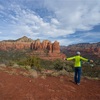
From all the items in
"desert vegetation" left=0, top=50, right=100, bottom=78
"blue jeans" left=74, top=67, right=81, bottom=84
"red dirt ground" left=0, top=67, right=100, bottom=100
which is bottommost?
"desert vegetation" left=0, top=50, right=100, bottom=78

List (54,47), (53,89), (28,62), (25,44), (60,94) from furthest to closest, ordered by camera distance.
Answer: (25,44), (54,47), (28,62), (53,89), (60,94)

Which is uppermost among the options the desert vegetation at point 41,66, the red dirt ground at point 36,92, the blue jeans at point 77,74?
the blue jeans at point 77,74

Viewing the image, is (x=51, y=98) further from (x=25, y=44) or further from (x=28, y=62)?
(x=25, y=44)

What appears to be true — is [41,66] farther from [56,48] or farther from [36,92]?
[56,48]

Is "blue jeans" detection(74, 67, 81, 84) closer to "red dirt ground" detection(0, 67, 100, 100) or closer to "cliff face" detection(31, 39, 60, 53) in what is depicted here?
"red dirt ground" detection(0, 67, 100, 100)

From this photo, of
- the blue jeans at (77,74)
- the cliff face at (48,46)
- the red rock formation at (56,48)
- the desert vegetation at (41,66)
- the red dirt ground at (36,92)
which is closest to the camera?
the red dirt ground at (36,92)

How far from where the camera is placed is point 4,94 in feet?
23.2

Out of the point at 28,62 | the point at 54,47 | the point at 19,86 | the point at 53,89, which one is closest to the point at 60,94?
the point at 53,89

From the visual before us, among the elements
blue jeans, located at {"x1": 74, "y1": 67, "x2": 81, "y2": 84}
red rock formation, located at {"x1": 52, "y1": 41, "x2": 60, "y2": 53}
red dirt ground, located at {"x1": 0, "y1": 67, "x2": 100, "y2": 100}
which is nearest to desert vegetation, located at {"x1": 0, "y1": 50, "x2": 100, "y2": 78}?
blue jeans, located at {"x1": 74, "y1": 67, "x2": 81, "y2": 84}

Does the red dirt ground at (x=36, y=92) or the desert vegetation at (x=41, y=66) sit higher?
the red dirt ground at (x=36, y=92)

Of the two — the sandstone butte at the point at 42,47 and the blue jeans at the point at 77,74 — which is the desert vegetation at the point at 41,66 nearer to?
the blue jeans at the point at 77,74

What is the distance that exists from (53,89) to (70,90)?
32.3 inches

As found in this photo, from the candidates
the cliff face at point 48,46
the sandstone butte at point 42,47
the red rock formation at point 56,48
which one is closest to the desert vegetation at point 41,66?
the sandstone butte at point 42,47

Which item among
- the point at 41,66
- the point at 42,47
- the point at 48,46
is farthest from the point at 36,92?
the point at 42,47
